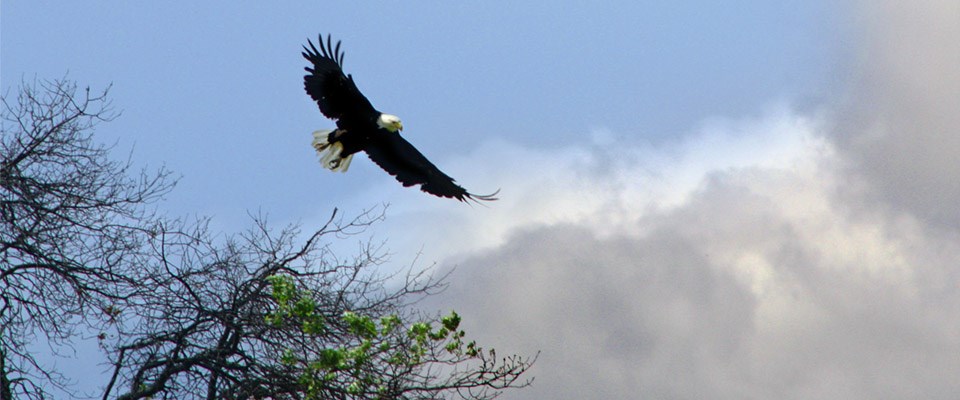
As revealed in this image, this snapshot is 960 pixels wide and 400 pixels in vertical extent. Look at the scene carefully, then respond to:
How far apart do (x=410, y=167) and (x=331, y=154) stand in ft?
2.86

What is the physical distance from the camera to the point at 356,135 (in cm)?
1102

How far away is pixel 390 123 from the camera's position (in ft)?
34.6

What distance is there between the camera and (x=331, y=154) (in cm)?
1124

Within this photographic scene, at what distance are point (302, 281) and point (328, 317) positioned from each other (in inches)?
19.4

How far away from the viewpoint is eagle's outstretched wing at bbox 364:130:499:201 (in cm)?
1098

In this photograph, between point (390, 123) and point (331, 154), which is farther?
point (331, 154)

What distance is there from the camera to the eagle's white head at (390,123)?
10.5 m

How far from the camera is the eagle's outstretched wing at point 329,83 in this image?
9984 mm

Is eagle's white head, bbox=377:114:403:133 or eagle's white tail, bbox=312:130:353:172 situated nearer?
eagle's white head, bbox=377:114:403:133

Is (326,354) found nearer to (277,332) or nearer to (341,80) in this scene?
(277,332)

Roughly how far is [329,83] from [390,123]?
2.64 ft

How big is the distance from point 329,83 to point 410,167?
1.53 m

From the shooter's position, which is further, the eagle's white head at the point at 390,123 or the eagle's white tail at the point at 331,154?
the eagle's white tail at the point at 331,154

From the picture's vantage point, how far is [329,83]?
397 inches
